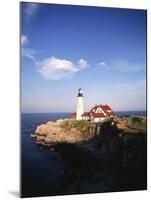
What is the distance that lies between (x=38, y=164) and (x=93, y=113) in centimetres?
65

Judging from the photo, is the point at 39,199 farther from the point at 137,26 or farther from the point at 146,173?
the point at 137,26

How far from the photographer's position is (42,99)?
3.41 meters

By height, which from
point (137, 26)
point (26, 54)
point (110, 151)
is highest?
point (137, 26)

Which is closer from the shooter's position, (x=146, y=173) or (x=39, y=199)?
(x=39, y=199)

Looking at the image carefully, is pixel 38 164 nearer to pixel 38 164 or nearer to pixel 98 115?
pixel 38 164

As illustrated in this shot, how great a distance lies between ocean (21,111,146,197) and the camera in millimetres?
3334

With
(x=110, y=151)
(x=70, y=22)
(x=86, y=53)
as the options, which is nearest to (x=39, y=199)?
(x=110, y=151)

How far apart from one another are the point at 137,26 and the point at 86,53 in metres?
0.54

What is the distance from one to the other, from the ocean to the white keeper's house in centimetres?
10

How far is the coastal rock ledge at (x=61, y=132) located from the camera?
3.39 metres

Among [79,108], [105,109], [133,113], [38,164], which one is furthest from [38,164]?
[133,113]

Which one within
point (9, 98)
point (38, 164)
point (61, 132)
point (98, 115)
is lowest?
point (38, 164)

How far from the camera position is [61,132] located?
3471mm

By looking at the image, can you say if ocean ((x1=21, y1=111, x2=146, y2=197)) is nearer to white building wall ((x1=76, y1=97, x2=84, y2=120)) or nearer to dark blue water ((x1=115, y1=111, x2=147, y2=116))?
white building wall ((x1=76, y1=97, x2=84, y2=120))
